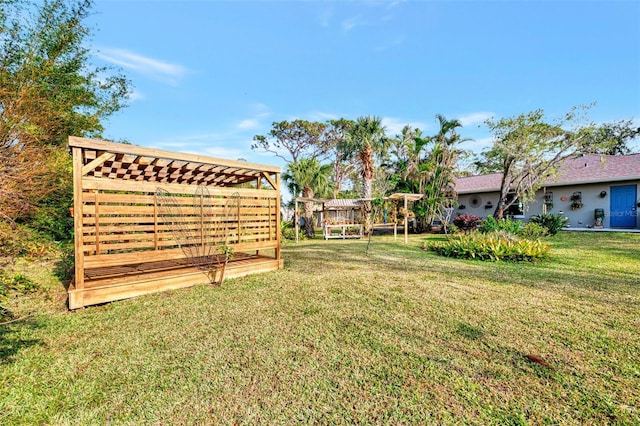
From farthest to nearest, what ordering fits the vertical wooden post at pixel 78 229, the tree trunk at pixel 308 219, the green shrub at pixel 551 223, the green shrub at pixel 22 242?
the tree trunk at pixel 308 219
the green shrub at pixel 551 223
the green shrub at pixel 22 242
the vertical wooden post at pixel 78 229

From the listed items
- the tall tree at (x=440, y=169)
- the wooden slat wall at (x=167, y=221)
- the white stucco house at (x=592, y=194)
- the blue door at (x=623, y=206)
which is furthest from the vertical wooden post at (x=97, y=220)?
the blue door at (x=623, y=206)

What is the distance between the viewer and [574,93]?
45.0 feet

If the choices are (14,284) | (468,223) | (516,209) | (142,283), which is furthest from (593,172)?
(14,284)

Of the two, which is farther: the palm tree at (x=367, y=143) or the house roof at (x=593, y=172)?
the palm tree at (x=367, y=143)

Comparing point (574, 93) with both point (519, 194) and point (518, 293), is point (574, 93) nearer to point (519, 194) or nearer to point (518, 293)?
point (519, 194)

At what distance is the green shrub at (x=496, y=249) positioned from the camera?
23.0ft

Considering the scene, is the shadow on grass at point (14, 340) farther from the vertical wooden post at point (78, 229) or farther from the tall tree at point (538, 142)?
the tall tree at point (538, 142)

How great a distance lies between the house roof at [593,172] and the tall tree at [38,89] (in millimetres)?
19903

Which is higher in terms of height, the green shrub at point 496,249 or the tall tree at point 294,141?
the tall tree at point 294,141

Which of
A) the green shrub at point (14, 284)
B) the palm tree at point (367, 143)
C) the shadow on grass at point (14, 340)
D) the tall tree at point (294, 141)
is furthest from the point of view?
the tall tree at point (294, 141)

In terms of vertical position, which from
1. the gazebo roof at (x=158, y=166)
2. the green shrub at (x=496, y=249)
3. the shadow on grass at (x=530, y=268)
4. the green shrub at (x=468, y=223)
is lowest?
the shadow on grass at (x=530, y=268)

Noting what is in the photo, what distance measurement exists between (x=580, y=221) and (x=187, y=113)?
2172 centimetres

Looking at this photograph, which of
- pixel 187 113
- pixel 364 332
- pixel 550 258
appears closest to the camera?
pixel 364 332

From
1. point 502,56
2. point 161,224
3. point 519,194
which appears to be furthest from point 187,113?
point 519,194
